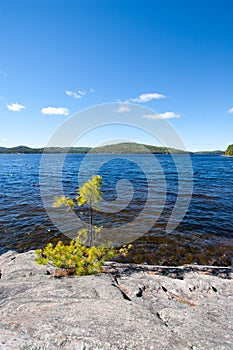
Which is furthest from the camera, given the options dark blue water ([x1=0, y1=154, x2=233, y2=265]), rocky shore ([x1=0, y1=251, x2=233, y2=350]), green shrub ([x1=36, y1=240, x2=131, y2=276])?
dark blue water ([x1=0, y1=154, x2=233, y2=265])

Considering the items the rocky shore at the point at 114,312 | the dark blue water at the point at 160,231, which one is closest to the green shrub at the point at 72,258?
Answer: the rocky shore at the point at 114,312

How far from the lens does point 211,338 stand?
444 centimetres

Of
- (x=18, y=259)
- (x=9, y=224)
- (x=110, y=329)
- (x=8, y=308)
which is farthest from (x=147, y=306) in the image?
(x=9, y=224)

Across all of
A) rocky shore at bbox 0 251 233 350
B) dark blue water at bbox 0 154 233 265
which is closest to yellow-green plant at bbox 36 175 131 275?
rocky shore at bbox 0 251 233 350

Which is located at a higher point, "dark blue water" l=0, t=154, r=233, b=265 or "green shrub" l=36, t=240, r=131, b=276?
"green shrub" l=36, t=240, r=131, b=276

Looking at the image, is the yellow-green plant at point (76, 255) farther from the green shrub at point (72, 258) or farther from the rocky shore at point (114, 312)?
the rocky shore at point (114, 312)

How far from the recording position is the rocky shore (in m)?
4.19

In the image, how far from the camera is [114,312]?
5.17m

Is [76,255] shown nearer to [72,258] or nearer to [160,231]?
[72,258]

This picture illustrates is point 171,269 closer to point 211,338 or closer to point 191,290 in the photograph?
point 191,290

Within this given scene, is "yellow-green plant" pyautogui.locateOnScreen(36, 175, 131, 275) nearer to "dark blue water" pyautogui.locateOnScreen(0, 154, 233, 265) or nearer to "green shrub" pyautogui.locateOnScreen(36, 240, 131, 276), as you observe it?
"green shrub" pyautogui.locateOnScreen(36, 240, 131, 276)

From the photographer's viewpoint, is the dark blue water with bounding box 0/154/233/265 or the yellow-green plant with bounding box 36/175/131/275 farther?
the dark blue water with bounding box 0/154/233/265

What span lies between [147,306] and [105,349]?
1.95 m

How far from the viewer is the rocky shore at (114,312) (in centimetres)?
419
